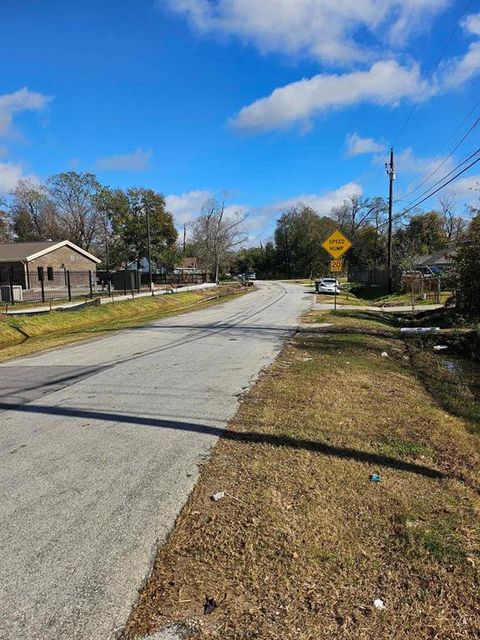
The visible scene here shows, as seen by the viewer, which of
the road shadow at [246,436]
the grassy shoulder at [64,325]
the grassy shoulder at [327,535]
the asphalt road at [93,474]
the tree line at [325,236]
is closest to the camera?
the grassy shoulder at [327,535]

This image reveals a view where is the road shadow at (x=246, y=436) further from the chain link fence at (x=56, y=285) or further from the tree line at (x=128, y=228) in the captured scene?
the tree line at (x=128, y=228)

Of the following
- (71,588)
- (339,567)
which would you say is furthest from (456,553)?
(71,588)

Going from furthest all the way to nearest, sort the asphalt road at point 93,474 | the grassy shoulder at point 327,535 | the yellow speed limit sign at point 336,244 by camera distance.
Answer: the yellow speed limit sign at point 336,244
the asphalt road at point 93,474
the grassy shoulder at point 327,535

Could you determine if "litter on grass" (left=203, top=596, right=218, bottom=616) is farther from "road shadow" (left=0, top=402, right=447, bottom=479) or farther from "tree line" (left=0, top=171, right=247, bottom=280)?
"tree line" (left=0, top=171, right=247, bottom=280)

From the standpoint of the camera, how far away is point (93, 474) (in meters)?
4.50

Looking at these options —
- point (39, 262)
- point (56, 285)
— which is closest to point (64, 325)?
point (39, 262)

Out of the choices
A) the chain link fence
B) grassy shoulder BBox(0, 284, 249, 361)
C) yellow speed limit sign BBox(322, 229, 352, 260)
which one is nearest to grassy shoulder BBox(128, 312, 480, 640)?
grassy shoulder BBox(0, 284, 249, 361)

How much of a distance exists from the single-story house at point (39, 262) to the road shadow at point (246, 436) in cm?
3568

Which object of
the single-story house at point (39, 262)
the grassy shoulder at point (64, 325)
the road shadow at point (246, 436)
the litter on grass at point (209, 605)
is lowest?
the grassy shoulder at point (64, 325)

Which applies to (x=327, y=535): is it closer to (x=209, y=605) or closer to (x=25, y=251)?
(x=209, y=605)

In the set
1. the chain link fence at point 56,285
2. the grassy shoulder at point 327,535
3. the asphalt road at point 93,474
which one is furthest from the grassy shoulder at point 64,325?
the grassy shoulder at point 327,535

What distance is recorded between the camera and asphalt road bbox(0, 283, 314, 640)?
2.78 m

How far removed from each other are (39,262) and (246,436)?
44.2 meters

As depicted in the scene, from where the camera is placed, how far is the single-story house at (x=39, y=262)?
Result: 43.4 metres
